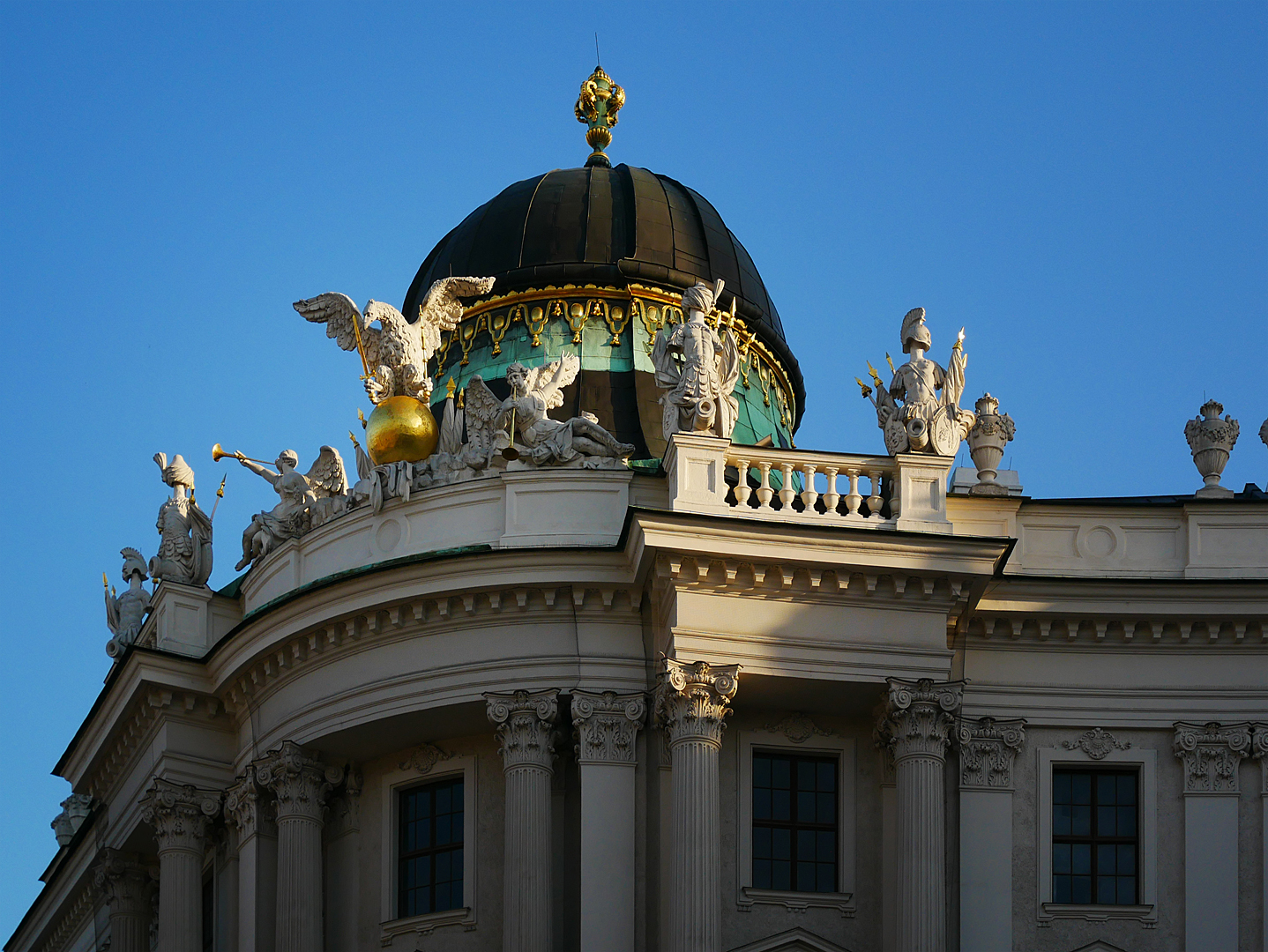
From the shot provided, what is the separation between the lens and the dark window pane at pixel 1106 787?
1205 inches

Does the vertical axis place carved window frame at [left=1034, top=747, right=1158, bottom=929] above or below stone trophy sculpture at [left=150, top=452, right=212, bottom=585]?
below

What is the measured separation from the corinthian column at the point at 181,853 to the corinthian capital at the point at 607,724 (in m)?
6.00

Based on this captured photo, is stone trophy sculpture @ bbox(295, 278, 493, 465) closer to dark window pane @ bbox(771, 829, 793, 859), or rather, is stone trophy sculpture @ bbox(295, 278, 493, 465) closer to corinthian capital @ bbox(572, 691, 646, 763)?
corinthian capital @ bbox(572, 691, 646, 763)

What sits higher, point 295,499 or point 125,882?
point 295,499

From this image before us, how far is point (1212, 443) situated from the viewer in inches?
1259

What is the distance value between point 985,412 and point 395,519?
285 inches

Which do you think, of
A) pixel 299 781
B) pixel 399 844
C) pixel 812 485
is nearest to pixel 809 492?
pixel 812 485

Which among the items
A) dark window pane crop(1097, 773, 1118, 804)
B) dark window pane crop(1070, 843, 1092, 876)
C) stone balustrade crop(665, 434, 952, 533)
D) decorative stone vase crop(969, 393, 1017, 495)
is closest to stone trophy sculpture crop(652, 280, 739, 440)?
stone balustrade crop(665, 434, 952, 533)

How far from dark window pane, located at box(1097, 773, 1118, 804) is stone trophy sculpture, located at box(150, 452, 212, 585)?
12.2 meters

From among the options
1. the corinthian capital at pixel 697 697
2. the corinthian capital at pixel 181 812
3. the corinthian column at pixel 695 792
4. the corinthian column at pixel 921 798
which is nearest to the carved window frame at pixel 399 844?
the corinthian column at pixel 695 792

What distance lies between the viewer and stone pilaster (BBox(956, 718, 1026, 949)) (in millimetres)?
29656

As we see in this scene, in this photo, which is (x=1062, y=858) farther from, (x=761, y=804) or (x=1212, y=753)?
(x=761, y=804)

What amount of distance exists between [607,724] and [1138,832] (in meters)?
6.19

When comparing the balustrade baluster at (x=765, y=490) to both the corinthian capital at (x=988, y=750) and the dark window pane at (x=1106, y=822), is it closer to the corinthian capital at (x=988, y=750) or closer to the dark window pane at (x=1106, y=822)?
the corinthian capital at (x=988, y=750)
